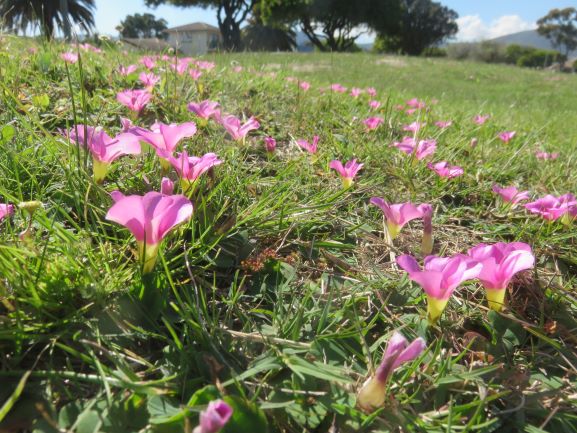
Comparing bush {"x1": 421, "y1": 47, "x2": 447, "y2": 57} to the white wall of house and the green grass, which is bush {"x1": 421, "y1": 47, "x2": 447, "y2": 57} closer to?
the white wall of house

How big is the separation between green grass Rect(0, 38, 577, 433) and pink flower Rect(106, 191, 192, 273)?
Answer: 115 mm

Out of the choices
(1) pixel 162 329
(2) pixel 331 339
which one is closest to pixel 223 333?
(1) pixel 162 329

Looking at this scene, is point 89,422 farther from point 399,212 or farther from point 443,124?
point 443,124

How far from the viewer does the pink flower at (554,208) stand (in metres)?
1.59

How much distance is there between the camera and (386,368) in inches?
32.6

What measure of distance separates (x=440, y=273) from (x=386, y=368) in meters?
0.27

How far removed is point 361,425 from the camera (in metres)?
0.85

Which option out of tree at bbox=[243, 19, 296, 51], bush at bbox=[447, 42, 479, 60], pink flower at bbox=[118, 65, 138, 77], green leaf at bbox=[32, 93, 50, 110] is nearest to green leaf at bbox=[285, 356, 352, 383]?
green leaf at bbox=[32, 93, 50, 110]

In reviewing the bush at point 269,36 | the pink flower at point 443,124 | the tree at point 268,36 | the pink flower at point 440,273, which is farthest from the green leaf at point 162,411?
the bush at point 269,36

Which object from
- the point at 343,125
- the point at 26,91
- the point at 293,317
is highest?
the point at 26,91

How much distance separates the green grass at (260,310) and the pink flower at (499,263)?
3.4 inches

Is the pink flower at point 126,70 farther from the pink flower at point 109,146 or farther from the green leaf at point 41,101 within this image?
the pink flower at point 109,146

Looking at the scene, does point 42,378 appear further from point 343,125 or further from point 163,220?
point 343,125

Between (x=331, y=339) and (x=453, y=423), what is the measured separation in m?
0.31
